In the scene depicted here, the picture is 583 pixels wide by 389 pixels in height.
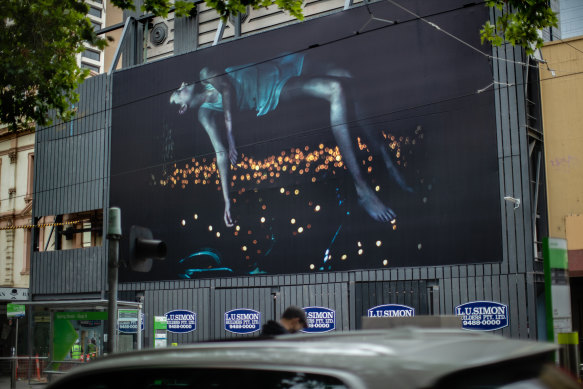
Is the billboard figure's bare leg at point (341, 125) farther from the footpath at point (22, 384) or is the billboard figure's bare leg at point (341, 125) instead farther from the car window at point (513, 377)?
the car window at point (513, 377)

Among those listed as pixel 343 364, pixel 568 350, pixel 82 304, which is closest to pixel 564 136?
pixel 82 304

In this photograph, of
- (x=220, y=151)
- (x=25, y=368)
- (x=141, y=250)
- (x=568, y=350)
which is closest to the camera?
(x=568, y=350)

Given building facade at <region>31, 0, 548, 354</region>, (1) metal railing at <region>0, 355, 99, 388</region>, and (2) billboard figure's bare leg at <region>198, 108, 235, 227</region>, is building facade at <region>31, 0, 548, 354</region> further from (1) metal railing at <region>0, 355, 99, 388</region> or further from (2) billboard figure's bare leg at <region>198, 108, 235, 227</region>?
(1) metal railing at <region>0, 355, 99, 388</region>

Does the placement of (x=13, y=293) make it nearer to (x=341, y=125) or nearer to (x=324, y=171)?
(x=324, y=171)

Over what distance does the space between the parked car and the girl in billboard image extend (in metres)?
18.7

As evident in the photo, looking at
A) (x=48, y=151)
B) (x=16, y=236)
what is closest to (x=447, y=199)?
(x=48, y=151)

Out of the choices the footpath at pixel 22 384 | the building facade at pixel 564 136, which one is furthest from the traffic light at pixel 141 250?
the building facade at pixel 564 136

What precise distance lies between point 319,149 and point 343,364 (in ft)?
67.7

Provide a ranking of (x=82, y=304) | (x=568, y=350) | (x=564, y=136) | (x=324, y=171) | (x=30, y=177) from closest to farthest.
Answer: (x=568, y=350)
(x=82, y=304)
(x=564, y=136)
(x=324, y=171)
(x=30, y=177)

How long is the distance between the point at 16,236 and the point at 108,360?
33.5 metres

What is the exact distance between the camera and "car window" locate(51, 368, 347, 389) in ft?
7.84

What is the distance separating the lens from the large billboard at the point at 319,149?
20.6m

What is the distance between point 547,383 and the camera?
2.79m

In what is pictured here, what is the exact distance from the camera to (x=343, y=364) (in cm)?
233
